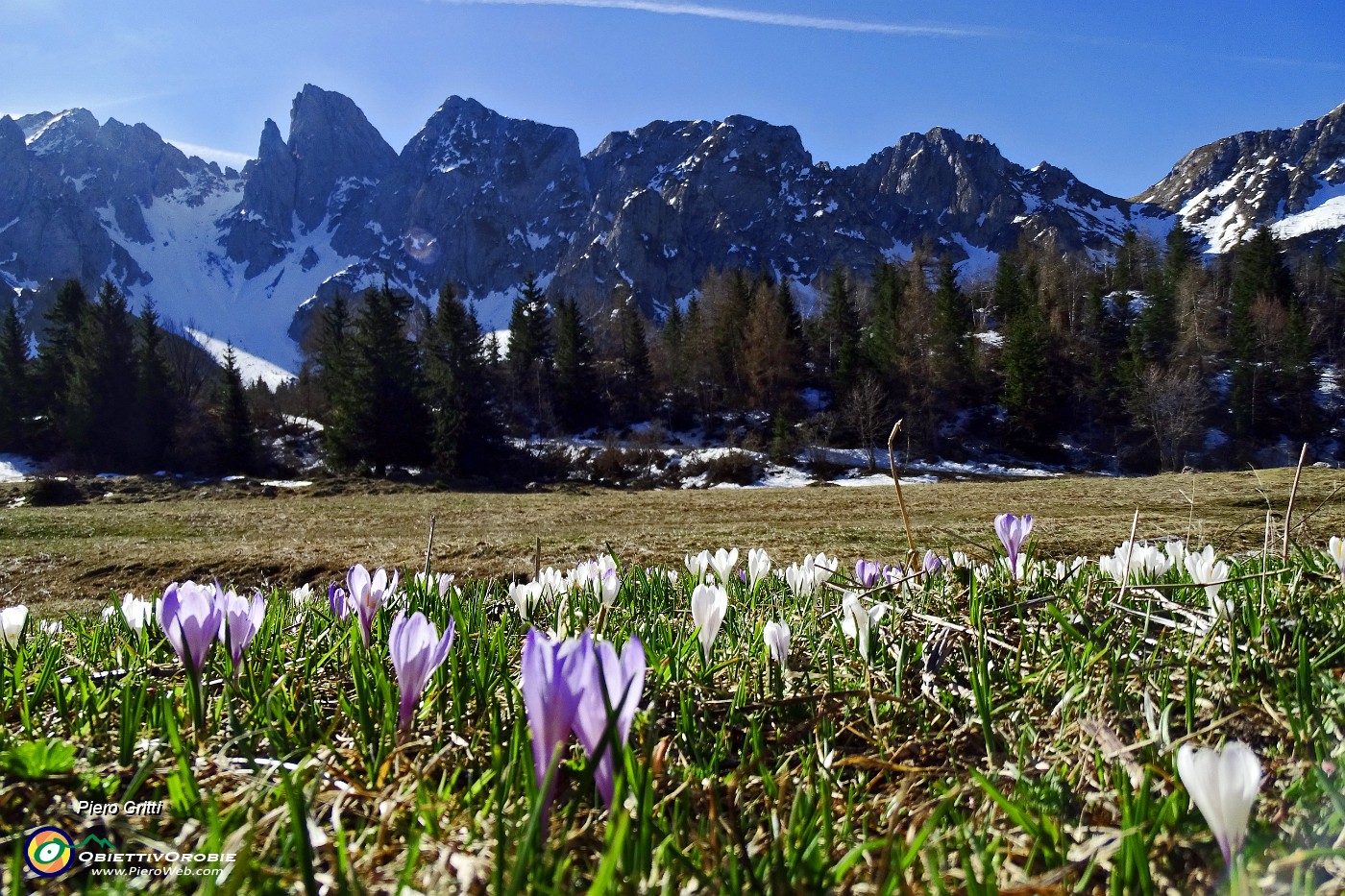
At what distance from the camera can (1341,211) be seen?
134875 millimetres

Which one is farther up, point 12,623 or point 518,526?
point 12,623

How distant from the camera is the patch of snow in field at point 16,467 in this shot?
107 ft

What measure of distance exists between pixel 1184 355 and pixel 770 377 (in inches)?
1219

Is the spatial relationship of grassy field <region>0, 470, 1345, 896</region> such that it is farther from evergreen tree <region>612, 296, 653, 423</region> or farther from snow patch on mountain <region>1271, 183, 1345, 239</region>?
snow patch on mountain <region>1271, 183, 1345, 239</region>

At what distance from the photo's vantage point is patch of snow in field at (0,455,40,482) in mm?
32500

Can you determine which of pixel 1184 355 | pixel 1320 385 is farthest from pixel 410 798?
pixel 1320 385

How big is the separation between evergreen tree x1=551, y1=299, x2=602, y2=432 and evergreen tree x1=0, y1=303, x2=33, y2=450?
101ft

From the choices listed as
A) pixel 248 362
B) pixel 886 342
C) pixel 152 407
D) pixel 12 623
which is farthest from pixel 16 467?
pixel 248 362

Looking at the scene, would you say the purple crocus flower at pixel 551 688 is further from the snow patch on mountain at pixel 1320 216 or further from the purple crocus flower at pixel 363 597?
the snow patch on mountain at pixel 1320 216

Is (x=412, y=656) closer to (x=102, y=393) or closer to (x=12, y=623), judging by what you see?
(x=12, y=623)

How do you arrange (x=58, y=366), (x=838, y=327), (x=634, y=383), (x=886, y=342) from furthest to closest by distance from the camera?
(x=838, y=327)
(x=634, y=383)
(x=886, y=342)
(x=58, y=366)

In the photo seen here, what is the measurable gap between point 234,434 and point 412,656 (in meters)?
40.5

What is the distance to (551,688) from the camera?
0.60 metres

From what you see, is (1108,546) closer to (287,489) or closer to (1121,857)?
(1121,857)
